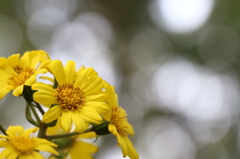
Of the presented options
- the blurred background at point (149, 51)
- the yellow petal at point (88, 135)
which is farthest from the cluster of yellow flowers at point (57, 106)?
the blurred background at point (149, 51)

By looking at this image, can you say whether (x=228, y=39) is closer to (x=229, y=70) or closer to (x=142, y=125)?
(x=229, y=70)

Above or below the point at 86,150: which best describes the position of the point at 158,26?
above

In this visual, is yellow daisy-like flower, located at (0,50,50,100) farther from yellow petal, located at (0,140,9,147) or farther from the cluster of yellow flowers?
yellow petal, located at (0,140,9,147)

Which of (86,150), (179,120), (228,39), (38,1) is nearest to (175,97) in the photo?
→ (179,120)

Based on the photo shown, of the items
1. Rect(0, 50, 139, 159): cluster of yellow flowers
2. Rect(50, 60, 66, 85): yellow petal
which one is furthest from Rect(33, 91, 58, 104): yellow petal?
Rect(50, 60, 66, 85): yellow petal

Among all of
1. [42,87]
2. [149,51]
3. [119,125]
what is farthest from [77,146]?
[149,51]

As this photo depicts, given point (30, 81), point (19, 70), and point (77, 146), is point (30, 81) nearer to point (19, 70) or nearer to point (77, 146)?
point (19, 70)

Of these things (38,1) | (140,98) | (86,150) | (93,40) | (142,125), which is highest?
(38,1)
